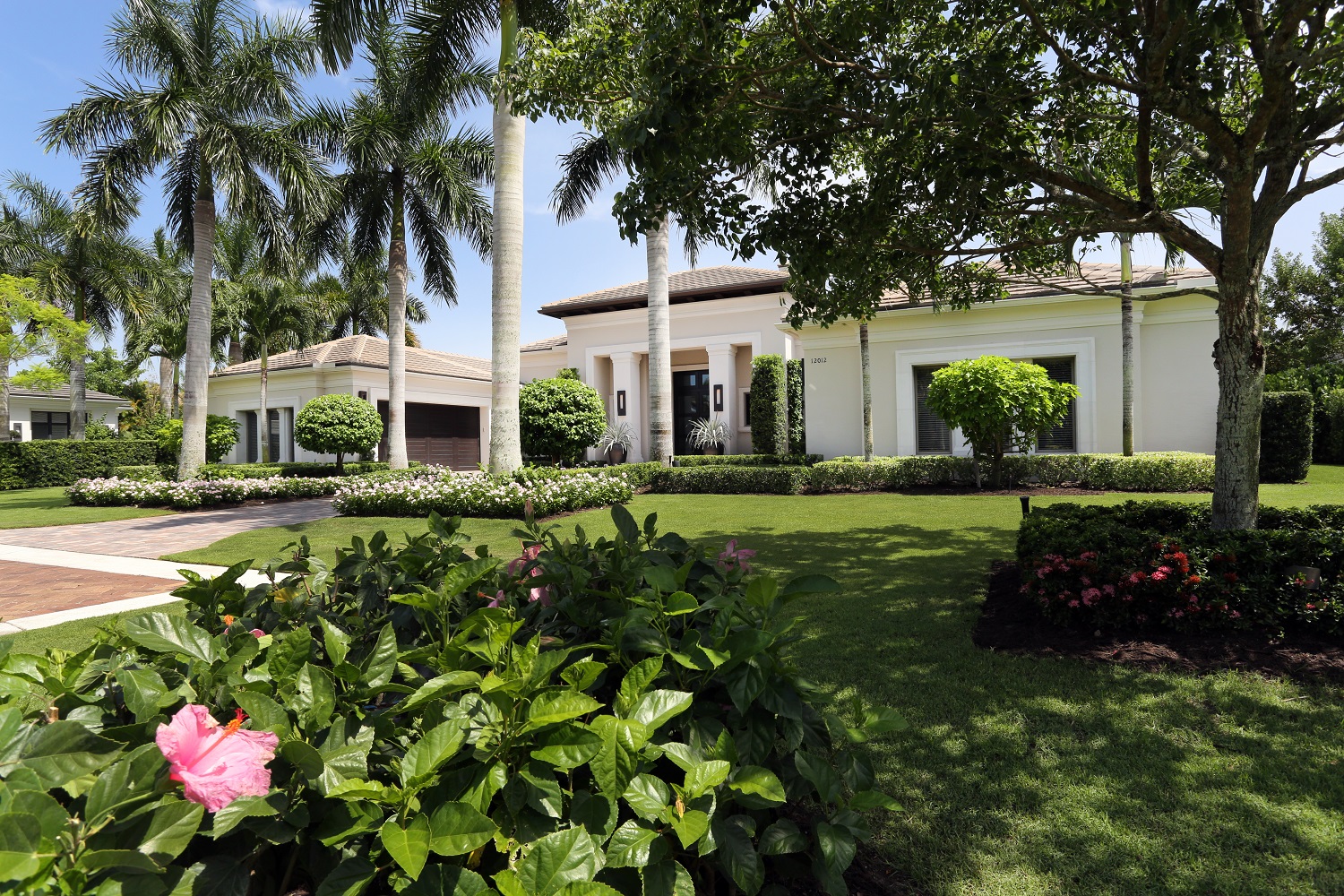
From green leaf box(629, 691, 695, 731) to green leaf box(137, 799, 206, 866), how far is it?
69cm

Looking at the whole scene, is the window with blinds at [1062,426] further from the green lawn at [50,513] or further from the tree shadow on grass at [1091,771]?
the green lawn at [50,513]

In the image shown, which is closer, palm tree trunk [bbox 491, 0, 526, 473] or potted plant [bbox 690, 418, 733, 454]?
palm tree trunk [bbox 491, 0, 526, 473]

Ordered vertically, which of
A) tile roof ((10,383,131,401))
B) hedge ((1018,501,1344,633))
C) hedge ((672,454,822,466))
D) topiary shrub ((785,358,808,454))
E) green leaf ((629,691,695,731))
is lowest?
hedge ((1018,501,1344,633))

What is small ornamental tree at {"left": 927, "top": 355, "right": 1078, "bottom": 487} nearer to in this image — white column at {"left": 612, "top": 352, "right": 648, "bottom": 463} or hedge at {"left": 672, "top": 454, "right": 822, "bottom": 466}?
hedge at {"left": 672, "top": 454, "right": 822, "bottom": 466}

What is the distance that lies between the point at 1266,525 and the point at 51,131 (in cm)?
2461

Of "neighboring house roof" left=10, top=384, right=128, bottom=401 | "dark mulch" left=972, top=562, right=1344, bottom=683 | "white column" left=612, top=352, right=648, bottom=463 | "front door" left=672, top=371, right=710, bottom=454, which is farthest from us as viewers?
"neighboring house roof" left=10, top=384, right=128, bottom=401

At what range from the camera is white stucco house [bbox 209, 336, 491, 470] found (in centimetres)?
2797

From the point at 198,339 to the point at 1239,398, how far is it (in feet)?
69.5

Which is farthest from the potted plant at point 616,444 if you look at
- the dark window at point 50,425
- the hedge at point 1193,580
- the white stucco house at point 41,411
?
the dark window at point 50,425

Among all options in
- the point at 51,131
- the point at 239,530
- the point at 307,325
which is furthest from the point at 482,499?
the point at 307,325

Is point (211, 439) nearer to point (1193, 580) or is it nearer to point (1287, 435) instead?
point (1193, 580)

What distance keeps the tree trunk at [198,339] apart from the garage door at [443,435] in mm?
11080

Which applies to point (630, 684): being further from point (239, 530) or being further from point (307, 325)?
point (307, 325)

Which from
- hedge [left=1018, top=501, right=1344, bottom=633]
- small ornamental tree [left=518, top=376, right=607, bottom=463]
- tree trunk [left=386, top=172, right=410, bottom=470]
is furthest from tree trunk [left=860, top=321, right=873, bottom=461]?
tree trunk [left=386, top=172, right=410, bottom=470]
